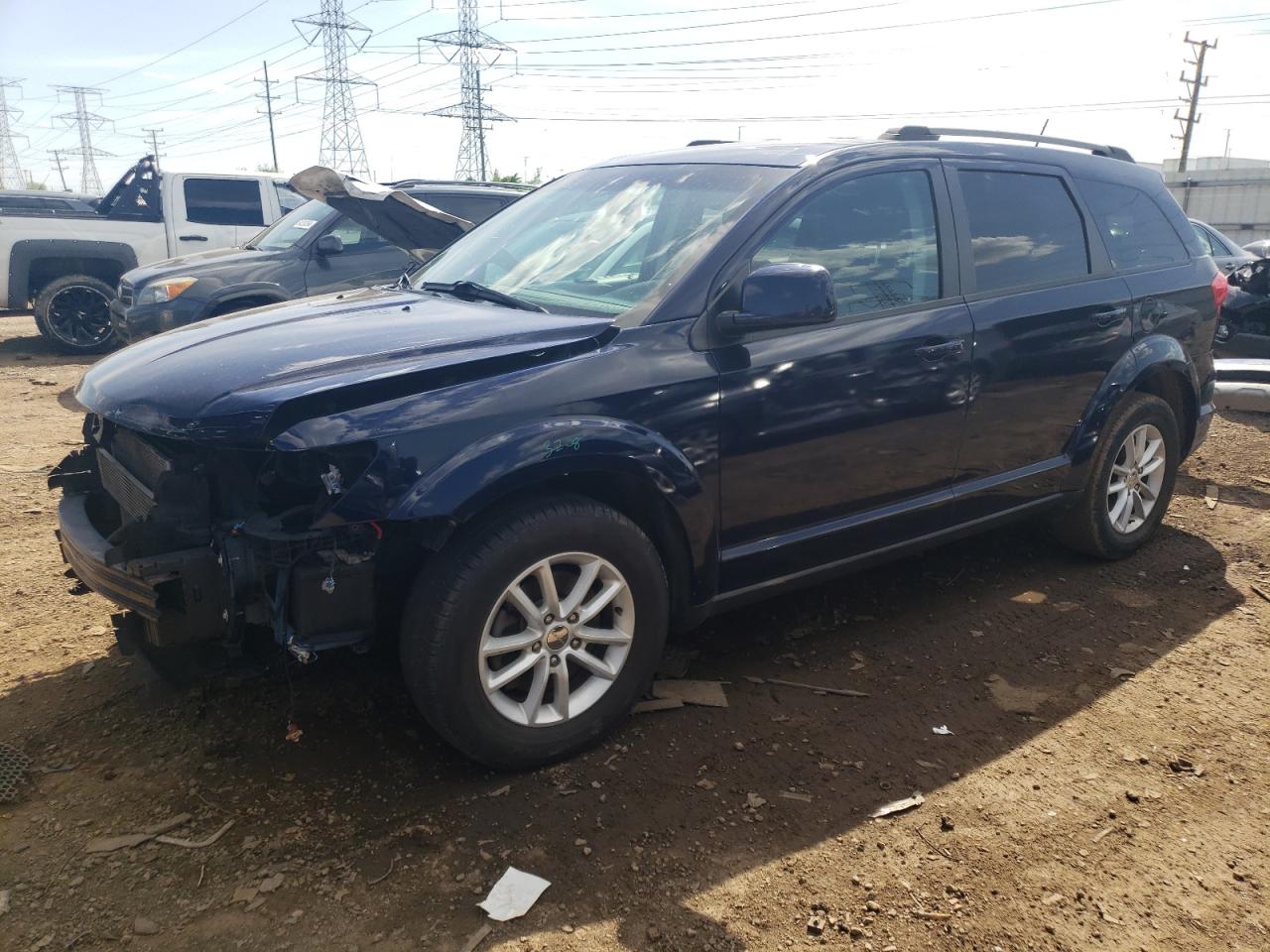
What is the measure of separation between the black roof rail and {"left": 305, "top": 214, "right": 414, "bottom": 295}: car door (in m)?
5.22

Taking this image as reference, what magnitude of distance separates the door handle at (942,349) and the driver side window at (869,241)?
0.61 feet

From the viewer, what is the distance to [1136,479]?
4.82 metres

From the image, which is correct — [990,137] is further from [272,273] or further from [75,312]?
[75,312]

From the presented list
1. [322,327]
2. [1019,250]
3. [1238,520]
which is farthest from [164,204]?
[1238,520]

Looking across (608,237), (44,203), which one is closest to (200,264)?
(44,203)

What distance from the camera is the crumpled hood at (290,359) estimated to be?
104 inches

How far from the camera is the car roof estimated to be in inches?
141

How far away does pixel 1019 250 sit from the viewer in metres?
4.11

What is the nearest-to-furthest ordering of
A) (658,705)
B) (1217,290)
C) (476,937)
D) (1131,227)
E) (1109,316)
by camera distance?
1. (476,937)
2. (658,705)
3. (1109,316)
4. (1131,227)
5. (1217,290)

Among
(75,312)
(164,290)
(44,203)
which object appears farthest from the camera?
(44,203)

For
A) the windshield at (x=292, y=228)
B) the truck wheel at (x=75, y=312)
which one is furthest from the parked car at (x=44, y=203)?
the windshield at (x=292, y=228)

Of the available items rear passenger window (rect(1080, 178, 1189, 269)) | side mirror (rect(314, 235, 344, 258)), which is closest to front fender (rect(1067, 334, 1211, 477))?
rear passenger window (rect(1080, 178, 1189, 269))

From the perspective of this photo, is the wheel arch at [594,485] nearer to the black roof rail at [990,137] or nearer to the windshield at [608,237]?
the windshield at [608,237]

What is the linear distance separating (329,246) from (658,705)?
6.14 metres
